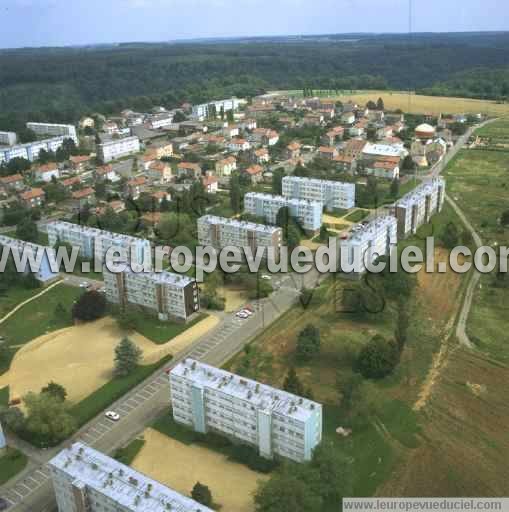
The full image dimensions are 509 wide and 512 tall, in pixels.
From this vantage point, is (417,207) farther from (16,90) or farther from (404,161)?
(16,90)

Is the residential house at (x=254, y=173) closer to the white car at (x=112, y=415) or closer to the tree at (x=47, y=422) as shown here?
the white car at (x=112, y=415)

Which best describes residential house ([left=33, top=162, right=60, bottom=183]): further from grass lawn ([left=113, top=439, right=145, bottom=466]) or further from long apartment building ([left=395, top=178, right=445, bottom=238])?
grass lawn ([left=113, top=439, right=145, bottom=466])

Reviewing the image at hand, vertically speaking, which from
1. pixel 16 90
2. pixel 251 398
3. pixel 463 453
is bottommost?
pixel 463 453

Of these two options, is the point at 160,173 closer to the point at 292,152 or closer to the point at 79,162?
the point at 79,162

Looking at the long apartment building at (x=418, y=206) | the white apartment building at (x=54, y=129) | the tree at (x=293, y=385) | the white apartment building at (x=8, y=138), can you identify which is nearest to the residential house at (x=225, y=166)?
the long apartment building at (x=418, y=206)

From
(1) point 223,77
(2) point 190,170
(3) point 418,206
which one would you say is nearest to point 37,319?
(3) point 418,206

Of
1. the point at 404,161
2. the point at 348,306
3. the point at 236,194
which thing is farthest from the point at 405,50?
the point at 348,306
